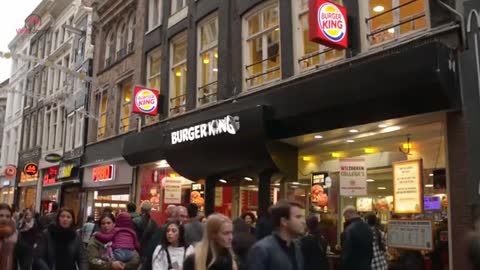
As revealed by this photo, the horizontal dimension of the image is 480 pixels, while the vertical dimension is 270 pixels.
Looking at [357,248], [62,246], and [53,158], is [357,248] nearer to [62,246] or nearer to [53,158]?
[62,246]

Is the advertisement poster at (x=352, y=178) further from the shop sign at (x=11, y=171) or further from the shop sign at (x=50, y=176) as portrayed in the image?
the shop sign at (x=11, y=171)

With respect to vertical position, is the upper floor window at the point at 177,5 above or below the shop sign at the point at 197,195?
above

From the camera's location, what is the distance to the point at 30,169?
30531 mm

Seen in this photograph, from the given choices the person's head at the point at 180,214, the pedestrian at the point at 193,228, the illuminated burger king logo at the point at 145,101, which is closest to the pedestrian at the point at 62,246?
the pedestrian at the point at 193,228

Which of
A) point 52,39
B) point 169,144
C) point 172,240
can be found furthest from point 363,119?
point 52,39

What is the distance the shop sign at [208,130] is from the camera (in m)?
13.5

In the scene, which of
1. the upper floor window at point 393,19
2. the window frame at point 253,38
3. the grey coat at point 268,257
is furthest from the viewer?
the window frame at point 253,38

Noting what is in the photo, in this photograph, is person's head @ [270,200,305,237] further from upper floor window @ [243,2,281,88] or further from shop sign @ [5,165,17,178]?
shop sign @ [5,165,17,178]

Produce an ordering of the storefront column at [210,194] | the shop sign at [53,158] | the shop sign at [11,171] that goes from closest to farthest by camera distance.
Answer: the storefront column at [210,194]
the shop sign at [53,158]
the shop sign at [11,171]

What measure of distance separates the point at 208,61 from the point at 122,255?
10050 mm

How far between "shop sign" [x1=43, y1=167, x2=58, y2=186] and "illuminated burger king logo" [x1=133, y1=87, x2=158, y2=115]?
11.5m

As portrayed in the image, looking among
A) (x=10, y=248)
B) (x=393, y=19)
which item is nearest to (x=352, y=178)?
(x=393, y=19)

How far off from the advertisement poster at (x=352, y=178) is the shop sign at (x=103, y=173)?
1228 centimetres

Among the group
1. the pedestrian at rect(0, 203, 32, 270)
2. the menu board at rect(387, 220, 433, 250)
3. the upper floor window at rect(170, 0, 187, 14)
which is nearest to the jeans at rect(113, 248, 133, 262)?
the pedestrian at rect(0, 203, 32, 270)
